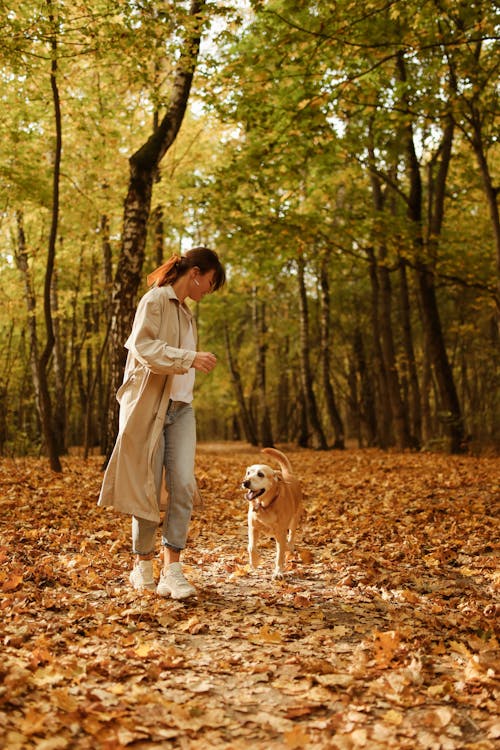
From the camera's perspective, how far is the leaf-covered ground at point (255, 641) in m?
2.72

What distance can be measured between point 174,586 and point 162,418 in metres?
1.22

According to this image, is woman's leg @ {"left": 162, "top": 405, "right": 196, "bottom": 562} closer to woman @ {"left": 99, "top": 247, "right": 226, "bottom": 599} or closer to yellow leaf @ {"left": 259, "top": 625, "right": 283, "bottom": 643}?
woman @ {"left": 99, "top": 247, "right": 226, "bottom": 599}

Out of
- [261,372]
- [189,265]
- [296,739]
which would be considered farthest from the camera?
[261,372]

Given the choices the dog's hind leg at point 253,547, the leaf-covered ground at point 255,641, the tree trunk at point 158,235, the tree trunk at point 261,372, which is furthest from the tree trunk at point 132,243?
the tree trunk at point 261,372

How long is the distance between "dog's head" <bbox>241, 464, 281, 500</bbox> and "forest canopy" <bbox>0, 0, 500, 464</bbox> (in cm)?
501

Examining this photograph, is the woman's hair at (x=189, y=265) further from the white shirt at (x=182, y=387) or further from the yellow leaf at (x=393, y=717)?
the yellow leaf at (x=393, y=717)

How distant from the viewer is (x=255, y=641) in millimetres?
3779

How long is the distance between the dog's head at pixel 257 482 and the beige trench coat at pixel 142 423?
33.1 inches

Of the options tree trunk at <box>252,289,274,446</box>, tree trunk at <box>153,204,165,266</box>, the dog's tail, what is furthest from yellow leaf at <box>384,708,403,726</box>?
tree trunk at <box>252,289,274,446</box>

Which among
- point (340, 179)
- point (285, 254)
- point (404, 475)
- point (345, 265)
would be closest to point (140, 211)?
point (285, 254)

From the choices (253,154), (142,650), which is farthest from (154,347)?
(253,154)

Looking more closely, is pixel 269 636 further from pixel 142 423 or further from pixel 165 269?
pixel 165 269

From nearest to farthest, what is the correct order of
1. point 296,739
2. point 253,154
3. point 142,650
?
point 296,739 → point 142,650 → point 253,154

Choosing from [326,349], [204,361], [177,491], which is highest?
[326,349]
